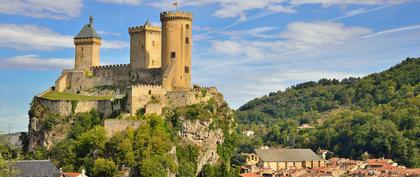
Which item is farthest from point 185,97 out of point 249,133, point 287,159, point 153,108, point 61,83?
point 249,133

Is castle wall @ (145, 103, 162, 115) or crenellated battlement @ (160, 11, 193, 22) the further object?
crenellated battlement @ (160, 11, 193, 22)

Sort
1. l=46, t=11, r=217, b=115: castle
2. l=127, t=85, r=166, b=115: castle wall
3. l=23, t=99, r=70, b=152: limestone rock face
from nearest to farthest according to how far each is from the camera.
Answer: l=127, t=85, r=166, b=115: castle wall < l=46, t=11, r=217, b=115: castle < l=23, t=99, r=70, b=152: limestone rock face

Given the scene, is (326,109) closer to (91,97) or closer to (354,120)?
(354,120)

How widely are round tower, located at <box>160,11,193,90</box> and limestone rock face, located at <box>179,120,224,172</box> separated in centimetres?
Answer: 433

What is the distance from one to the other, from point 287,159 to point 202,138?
40.0 metres

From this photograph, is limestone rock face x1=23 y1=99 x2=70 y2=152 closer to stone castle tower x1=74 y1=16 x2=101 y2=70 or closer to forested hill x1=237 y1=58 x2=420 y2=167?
stone castle tower x1=74 y1=16 x2=101 y2=70

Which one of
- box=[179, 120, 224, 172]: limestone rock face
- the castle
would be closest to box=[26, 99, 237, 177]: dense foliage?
box=[179, 120, 224, 172]: limestone rock face

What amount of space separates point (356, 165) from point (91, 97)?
44.8 m

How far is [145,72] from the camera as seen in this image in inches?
2768

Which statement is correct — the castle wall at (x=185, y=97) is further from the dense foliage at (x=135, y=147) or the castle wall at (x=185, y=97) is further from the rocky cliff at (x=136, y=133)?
the dense foliage at (x=135, y=147)

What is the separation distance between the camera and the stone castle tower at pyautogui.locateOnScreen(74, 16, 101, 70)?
248ft

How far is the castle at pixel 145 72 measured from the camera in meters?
65.8

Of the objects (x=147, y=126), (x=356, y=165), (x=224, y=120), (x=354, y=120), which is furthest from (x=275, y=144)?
(x=147, y=126)

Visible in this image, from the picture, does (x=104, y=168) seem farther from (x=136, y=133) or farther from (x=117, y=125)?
(x=117, y=125)
